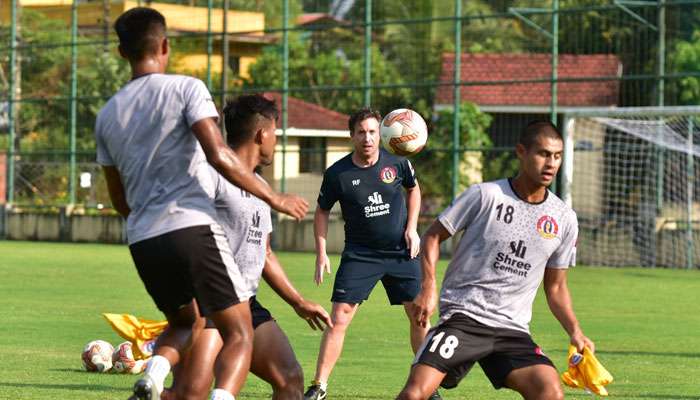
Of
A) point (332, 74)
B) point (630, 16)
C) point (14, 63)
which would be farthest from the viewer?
point (332, 74)

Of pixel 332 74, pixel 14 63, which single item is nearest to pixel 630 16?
pixel 332 74

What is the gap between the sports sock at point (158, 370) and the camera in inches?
249

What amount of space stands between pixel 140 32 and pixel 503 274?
84.8 inches

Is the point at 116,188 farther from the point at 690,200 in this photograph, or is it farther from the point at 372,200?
the point at 690,200

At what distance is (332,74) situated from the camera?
42.8m

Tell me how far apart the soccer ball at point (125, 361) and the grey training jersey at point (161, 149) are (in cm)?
385

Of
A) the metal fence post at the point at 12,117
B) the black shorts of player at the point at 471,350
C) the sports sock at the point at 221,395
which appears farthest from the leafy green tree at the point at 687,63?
the sports sock at the point at 221,395

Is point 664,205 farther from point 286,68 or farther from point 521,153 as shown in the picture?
point 521,153

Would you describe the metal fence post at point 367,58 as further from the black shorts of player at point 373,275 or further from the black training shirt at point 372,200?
the black shorts of player at point 373,275

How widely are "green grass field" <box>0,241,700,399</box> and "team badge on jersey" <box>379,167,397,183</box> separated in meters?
1.46

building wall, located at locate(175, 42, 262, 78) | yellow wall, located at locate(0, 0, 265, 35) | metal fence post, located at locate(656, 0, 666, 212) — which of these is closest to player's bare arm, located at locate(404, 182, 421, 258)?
metal fence post, located at locate(656, 0, 666, 212)

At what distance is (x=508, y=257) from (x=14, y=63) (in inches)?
1299

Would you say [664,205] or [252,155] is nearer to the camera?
[252,155]

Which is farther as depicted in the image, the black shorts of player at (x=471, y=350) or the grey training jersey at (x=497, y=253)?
the grey training jersey at (x=497, y=253)
